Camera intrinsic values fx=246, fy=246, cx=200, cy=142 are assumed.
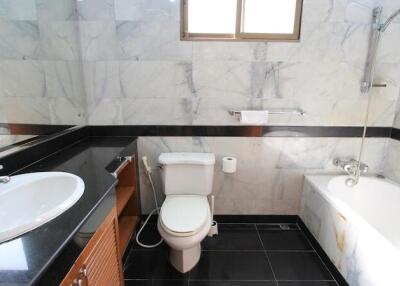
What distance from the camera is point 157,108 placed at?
2027 millimetres

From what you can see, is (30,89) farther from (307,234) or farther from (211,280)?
(307,234)

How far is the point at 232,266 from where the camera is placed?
180 cm

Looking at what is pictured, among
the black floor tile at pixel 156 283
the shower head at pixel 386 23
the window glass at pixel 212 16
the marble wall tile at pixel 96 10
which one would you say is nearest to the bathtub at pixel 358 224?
the black floor tile at pixel 156 283

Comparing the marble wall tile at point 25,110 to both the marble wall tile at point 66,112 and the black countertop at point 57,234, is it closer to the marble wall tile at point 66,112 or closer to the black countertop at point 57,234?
the marble wall tile at point 66,112

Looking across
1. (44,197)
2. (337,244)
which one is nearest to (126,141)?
(44,197)

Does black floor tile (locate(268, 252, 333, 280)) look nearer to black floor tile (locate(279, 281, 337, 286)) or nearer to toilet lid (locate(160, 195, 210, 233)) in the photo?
black floor tile (locate(279, 281, 337, 286))

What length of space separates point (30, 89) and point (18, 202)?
2.53ft

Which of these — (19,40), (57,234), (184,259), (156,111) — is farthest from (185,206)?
(19,40)

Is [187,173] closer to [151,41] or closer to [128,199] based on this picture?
Answer: [128,199]

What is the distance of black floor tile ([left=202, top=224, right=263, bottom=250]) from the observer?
2000mm

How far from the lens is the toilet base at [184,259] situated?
1.70 meters

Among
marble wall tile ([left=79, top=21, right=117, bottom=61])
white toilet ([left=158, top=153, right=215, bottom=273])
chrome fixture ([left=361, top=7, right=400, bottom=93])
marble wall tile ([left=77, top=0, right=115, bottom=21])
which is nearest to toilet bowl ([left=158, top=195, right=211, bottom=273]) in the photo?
white toilet ([left=158, top=153, right=215, bottom=273])

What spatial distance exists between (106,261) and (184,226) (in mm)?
516

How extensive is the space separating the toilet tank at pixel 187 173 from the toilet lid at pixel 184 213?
0.22ft
